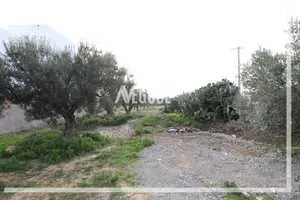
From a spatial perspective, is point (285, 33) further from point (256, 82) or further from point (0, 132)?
point (0, 132)

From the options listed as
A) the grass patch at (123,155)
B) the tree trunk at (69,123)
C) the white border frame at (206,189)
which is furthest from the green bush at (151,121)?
the white border frame at (206,189)

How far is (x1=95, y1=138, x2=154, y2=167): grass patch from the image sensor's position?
753 cm

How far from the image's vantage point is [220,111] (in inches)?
585

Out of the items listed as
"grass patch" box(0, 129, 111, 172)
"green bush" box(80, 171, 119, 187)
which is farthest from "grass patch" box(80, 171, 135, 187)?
"grass patch" box(0, 129, 111, 172)

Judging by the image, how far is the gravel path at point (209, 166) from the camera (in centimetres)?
536

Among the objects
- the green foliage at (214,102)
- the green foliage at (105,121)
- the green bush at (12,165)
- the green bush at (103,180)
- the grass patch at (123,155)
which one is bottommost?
the green bush at (12,165)

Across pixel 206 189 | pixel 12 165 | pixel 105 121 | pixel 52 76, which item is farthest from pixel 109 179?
pixel 105 121

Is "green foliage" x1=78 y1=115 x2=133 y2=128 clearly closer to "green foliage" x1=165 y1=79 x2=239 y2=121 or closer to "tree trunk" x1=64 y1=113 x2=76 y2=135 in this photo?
"green foliage" x1=165 y1=79 x2=239 y2=121

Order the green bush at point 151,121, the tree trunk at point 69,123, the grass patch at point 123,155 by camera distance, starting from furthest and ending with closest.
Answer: the green bush at point 151,121, the tree trunk at point 69,123, the grass patch at point 123,155

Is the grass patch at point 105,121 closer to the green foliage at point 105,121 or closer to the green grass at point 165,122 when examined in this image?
the green foliage at point 105,121

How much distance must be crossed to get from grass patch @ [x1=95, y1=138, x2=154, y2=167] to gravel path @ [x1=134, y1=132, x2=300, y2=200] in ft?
0.91

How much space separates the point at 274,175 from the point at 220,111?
30.6ft

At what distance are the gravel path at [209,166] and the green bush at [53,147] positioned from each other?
77.0 inches

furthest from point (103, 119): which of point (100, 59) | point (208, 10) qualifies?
point (208, 10)
